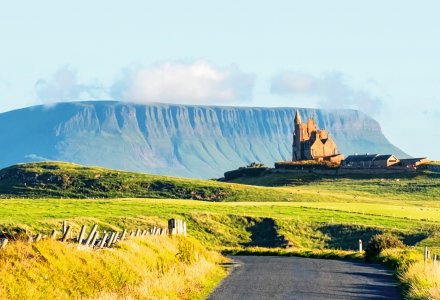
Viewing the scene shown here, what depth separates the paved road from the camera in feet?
89.6

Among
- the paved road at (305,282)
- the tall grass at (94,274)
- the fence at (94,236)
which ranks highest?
the fence at (94,236)

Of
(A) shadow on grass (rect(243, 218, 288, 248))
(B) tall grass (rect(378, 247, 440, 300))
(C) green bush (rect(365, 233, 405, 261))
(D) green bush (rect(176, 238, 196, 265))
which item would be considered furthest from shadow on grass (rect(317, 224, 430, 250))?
(D) green bush (rect(176, 238, 196, 265))

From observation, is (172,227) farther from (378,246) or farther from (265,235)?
(265,235)

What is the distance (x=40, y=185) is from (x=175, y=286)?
113573 millimetres

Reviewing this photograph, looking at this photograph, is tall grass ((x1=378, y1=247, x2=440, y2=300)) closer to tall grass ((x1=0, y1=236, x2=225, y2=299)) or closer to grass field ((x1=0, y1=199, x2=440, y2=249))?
tall grass ((x1=0, y1=236, x2=225, y2=299))

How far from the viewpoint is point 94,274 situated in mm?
23453

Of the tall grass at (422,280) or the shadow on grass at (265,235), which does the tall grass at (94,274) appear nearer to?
the tall grass at (422,280)

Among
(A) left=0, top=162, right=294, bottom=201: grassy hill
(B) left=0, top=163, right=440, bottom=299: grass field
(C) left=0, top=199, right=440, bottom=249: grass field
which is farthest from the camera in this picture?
(A) left=0, top=162, right=294, bottom=201: grassy hill

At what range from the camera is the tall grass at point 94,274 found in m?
20.2

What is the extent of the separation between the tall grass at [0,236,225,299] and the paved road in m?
1.13

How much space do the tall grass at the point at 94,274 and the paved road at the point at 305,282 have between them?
44.5 inches

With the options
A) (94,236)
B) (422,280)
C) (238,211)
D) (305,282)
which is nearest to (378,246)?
(305,282)

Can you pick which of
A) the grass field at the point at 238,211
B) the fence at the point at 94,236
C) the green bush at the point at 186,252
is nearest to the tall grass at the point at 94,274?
the fence at the point at 94,236

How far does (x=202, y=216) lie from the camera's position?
8012cm
